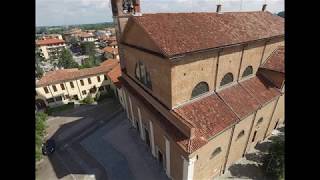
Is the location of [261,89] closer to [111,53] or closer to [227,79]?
[227,79]

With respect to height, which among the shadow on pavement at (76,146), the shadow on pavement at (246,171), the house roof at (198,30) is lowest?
the shadow on pavement at (76,146)

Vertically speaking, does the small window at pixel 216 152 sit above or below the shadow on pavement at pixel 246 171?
above

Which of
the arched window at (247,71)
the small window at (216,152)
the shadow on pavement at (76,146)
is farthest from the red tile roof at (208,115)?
the shadow on pavement at (76,146)

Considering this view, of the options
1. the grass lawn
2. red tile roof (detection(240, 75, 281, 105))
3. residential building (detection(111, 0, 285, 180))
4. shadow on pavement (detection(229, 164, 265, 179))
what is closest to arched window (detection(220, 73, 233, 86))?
residential building (detection(111, 0, 285, 180))

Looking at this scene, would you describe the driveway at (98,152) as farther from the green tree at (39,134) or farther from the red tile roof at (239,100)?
the red tile roof at (239,100)
